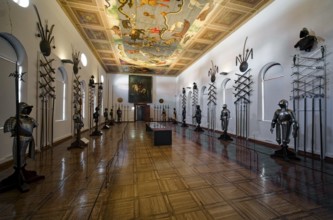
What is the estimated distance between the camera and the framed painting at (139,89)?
1597cm

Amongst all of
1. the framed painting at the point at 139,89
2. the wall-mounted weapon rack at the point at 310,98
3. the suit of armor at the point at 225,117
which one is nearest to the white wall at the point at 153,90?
the framed painting at the point at 139,89

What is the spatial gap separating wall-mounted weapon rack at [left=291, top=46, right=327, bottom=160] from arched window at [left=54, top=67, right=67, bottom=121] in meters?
7.72

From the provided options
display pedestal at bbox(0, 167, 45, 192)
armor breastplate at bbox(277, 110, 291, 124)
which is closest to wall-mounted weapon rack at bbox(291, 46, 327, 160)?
armor breastplate at bbox(277, 110, 291, 124)

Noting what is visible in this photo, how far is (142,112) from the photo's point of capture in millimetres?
16516

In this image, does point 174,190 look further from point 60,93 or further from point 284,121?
point 60,93

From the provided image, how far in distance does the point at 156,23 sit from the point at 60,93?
4919mm

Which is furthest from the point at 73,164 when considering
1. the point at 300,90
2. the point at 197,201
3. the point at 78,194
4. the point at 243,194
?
the point at 300,90

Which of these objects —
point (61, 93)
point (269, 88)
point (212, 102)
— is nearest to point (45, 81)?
point (61, 93)

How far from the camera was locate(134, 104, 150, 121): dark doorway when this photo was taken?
16.3 metres

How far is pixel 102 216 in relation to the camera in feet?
5.92

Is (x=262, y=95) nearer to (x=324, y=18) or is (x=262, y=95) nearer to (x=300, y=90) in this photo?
(x=300, y=90)

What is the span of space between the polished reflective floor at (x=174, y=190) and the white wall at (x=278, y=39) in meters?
2.10

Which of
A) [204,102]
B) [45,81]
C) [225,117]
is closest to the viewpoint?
[45,81]

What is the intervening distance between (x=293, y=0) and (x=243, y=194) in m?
5.83
